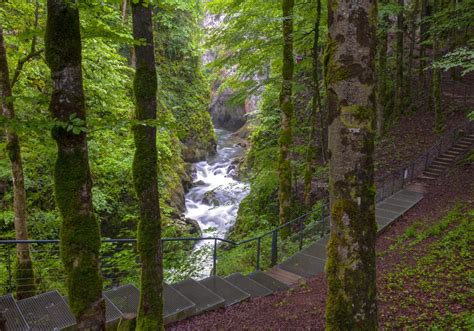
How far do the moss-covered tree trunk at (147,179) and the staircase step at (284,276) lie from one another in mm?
4871

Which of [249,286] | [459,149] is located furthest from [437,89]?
[249,286]

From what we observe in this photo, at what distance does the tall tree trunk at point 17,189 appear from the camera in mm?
6367

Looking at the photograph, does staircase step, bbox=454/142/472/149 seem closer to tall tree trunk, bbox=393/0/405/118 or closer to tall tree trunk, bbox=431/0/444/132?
tall tree trunk, bbox=431/0/444/132

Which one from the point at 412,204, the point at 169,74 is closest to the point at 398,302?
the point at 412,204

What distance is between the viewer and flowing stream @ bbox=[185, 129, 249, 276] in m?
18.8

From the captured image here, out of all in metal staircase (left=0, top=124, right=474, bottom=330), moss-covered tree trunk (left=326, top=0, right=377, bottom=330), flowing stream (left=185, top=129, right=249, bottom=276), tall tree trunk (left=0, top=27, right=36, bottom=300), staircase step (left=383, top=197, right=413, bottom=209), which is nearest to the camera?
moss-covered tree trunk (left=326, top=0, right=377, bottom=330)

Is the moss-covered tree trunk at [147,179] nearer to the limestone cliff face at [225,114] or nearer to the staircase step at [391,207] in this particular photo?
the staircase step at [391,207]

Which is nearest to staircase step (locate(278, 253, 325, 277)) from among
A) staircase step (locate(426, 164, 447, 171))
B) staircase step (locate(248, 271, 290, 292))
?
staircase step (locate(248, 271, 290, 292))

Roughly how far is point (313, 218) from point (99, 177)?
26.6 ft

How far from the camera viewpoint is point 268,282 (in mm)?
8664

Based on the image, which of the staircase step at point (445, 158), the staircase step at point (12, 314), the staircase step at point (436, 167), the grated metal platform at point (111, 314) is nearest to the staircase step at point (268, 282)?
the grated metal platform at point (111, 314)

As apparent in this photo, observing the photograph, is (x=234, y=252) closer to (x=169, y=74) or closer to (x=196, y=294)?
(x=196, y=294)

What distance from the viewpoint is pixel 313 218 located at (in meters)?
13.3

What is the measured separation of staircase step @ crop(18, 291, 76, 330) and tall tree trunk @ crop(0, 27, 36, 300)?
1.08m
